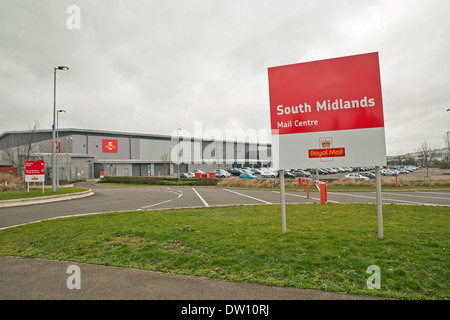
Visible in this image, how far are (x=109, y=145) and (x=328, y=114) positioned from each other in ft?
241

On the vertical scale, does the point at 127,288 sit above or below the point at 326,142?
below

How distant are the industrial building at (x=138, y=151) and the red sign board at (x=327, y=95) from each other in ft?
180

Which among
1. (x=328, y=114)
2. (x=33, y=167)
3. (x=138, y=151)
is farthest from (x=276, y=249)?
(x=138, y=151)

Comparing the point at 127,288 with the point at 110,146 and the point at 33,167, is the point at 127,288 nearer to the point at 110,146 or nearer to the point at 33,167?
the point at 33,167

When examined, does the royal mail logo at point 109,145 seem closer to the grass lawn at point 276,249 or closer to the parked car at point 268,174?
the parked car at point 268,174

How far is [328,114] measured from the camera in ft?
18.8

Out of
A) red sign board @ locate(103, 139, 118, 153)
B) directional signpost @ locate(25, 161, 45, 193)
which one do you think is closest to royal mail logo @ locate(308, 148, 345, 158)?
directional signpost @ locate(25, 161, 45, 193)

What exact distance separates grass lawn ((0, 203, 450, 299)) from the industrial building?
53971 mm

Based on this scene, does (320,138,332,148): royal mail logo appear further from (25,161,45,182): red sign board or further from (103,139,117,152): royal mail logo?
(103,139,117,152): royal mail logo

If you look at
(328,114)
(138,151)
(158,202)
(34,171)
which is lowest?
(158,202)

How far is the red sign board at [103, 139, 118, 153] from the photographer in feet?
229
